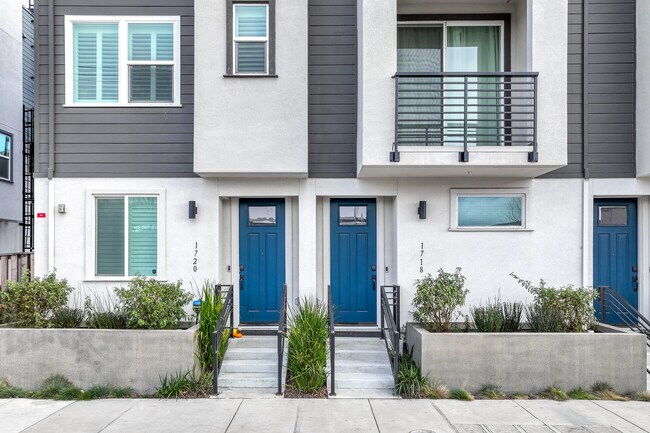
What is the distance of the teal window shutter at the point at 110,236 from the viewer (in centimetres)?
721

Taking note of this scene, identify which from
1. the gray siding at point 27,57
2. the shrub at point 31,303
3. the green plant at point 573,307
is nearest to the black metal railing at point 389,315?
the green plant at point 573,307

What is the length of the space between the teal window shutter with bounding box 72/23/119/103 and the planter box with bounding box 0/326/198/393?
389 cm

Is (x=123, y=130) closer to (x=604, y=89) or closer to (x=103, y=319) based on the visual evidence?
(x=103, y=319)

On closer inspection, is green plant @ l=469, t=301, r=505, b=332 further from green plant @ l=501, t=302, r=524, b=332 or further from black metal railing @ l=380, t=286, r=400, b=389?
black metal railing @ l=380, t=286, r=400, b=389

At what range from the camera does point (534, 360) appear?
18.6 ft

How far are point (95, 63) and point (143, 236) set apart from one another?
9.93 ft

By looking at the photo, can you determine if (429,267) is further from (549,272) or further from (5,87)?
(5,87)

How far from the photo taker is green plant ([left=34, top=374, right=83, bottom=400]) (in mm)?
5517

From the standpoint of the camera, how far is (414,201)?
7188 millimetres

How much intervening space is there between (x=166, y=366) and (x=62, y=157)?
4049 millimetres

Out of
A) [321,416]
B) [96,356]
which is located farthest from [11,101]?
[321,416]

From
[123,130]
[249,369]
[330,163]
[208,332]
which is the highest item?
[123,130]

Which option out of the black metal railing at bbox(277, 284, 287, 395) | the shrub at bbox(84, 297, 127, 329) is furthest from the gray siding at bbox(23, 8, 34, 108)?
the black metal railing at bbox(277, 284, 287, 395)

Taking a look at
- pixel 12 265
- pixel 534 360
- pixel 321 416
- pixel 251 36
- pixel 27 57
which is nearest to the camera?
pixel 321 416
